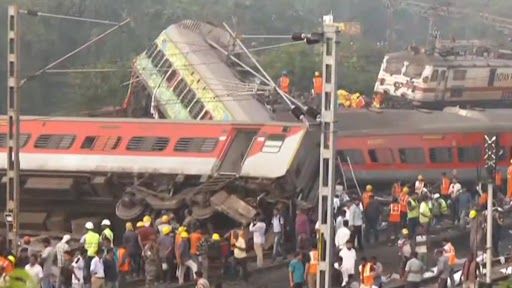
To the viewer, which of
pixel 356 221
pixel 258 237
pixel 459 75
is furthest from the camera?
pixel 459 75

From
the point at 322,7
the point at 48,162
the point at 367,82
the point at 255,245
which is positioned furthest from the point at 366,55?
the point at 255,245

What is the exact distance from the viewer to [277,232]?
26922mm

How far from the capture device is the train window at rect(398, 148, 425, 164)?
3622 centimetres

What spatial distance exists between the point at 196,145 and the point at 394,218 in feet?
16.5

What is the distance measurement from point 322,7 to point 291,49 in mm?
29675

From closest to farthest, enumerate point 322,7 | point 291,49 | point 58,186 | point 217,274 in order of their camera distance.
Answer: point 217,274 < point 58,186 < point 291,49 < point 322,7

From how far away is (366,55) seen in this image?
267 ft

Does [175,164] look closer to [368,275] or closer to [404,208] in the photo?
[404,208]

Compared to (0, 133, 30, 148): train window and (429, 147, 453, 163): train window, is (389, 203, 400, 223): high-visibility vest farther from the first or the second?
(0, 133, 30, 148): train window

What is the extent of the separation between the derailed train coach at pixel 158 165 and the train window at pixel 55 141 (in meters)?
0.02

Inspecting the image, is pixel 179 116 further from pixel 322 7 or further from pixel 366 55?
pixel 322 7

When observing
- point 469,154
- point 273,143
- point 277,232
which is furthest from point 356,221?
point 469,154

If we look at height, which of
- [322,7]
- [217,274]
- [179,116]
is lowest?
[322,7]

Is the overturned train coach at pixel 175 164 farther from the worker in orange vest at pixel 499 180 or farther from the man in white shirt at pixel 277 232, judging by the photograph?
the man in white shirt at pixel 277 232
